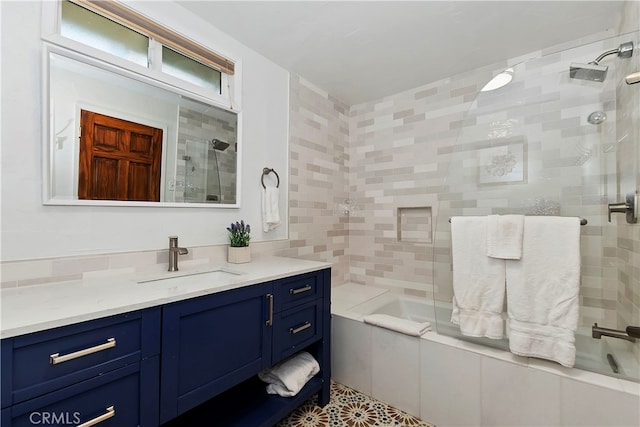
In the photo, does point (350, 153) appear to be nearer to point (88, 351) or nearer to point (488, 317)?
point (488, 317)

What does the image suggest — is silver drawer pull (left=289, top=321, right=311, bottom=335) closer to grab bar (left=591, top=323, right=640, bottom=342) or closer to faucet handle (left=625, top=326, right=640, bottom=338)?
grab bar (left=591, top=323, right=640, bottom=342)

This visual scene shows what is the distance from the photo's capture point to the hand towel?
2049 millimetres

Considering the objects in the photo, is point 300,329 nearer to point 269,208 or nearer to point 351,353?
point 351,353

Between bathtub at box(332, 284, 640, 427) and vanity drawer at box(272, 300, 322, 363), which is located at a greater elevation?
vanity drawer at box(272, 300, 322, 363)

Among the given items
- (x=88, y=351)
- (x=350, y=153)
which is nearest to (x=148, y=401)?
(x=88, y=351)

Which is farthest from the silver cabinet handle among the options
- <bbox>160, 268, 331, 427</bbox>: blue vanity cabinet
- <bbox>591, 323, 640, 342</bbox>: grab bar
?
<bbox>591, 323, 640, 342</bbox>: grab bar

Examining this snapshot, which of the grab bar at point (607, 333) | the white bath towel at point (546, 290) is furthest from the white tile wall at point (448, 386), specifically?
the grab bar at point (607, 333)

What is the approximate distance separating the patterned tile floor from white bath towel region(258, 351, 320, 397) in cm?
20

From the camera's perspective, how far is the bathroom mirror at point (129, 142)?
3.98ft

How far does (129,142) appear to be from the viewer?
1414mm

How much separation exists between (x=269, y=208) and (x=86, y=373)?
53.9 inches

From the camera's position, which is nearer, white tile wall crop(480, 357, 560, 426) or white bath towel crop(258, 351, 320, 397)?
white tile wall crop(480, 357, 560, 426)

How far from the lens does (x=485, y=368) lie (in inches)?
58.0

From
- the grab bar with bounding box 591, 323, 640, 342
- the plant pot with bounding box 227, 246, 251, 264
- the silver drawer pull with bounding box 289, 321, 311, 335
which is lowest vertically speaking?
the silver drawer pull with bounding box 289, 321, 311, 335
